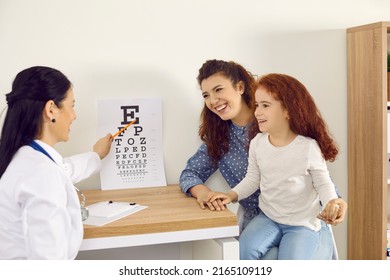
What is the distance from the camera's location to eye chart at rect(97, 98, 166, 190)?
6.16 feet

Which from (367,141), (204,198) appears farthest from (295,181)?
(367,141)

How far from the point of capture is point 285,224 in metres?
1.64

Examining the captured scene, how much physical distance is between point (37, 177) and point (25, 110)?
7.6 inches

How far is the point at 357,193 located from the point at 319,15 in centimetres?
71

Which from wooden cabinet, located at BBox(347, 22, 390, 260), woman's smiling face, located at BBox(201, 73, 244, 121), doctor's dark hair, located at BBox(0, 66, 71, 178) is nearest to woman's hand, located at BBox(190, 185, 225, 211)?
woman's smiling face, located at BBox(201, 73, 244, 121)

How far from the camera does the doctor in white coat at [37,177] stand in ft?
4.01

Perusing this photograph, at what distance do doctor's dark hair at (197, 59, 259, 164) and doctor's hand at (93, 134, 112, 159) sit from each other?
331 millimetres

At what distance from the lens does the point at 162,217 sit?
148 cm

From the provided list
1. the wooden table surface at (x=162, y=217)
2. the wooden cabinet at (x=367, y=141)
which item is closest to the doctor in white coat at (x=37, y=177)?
the wooden table surface at (x=162, y=217)

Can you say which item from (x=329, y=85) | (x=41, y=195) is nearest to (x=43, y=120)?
(x=41, y=195)

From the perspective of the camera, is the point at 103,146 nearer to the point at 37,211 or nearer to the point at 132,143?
the point at 132,143

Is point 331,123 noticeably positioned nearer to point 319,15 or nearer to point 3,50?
point 319,15

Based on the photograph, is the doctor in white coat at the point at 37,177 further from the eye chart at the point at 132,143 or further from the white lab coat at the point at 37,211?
the eye chart at the point at 132,143

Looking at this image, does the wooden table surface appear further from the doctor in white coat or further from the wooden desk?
the doctor in white coat
